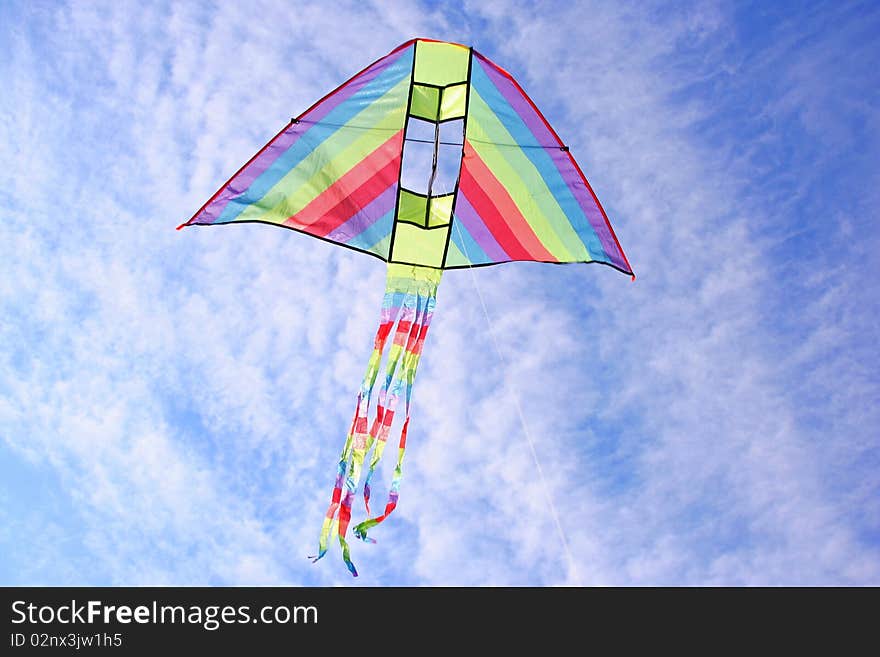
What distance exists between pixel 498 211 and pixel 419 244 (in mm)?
591

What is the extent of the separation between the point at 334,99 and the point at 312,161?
0.42m

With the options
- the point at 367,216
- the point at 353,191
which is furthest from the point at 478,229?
the point at 353,191

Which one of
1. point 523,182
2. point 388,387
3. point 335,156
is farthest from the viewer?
point 523,182

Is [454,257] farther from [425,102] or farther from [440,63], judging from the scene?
[440,63]

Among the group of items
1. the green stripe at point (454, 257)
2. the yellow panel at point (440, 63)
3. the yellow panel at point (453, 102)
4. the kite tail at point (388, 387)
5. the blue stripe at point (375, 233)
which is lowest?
the kite tail at point (388, 387)

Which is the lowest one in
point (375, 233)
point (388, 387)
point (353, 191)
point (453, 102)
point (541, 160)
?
point (388, 387)

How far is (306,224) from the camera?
549cm

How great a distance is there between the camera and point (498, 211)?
5711mm

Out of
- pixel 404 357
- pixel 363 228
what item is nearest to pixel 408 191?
pixel 363 228

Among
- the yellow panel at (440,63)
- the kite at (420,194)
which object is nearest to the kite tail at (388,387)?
the kite at (420,194)

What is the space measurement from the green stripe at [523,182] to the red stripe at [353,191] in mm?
536

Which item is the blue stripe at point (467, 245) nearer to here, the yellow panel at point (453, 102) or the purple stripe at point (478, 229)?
the purple stripe at point (478, 229)

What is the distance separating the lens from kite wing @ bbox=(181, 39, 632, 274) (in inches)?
212

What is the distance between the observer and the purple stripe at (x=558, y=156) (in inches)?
215
